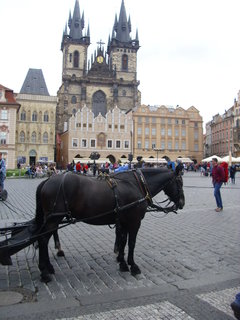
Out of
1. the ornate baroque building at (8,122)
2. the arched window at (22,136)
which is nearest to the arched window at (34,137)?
the arched window at (22,136)

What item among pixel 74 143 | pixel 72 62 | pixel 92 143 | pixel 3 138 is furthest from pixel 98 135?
pixel 72 62

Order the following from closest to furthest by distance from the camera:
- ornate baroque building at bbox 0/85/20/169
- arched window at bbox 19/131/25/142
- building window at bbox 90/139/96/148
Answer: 1. ornate baroque building at bbox 0/85/20/169
2. building window at bbox 90/139/96/148
3. arched window at bbox 19/131/25/142

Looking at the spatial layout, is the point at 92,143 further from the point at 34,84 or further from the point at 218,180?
the point at 218,180

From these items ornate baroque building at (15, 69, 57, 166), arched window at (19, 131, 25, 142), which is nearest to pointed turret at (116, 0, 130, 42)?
ornate baroque building at (15, 69, 57, 166)

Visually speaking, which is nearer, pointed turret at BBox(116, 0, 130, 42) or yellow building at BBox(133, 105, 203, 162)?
yellow building at BBox(133, 105, 203, 162)

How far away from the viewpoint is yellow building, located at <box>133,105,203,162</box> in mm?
65000

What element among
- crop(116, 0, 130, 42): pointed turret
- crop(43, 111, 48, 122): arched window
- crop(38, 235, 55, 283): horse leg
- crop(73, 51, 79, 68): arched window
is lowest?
crop(38, 235, 55, 283): horse leg

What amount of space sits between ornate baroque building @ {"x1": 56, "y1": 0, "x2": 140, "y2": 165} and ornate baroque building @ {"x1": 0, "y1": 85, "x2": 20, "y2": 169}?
20379 mm

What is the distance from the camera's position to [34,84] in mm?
68062

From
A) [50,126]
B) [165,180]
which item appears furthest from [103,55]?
[165,180]

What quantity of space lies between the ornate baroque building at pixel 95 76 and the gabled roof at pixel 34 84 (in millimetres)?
6601

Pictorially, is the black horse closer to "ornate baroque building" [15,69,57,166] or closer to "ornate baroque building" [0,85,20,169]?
"ornate baroque building" [0,85,20,169]

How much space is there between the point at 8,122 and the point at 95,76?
35548 millimetres

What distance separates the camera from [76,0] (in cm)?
8762
